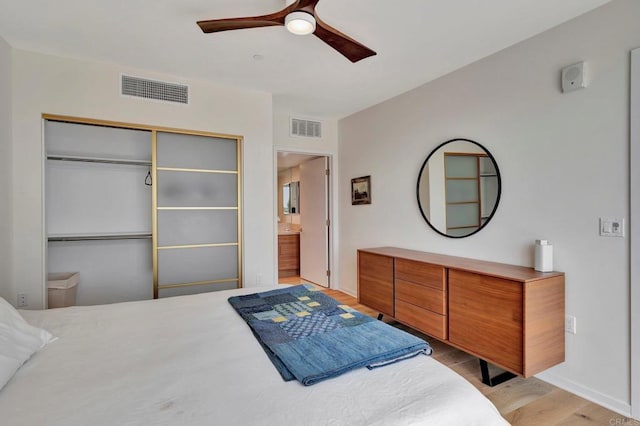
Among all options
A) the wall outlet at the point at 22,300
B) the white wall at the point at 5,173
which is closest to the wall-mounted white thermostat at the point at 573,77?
the white wall at the point at 5,173

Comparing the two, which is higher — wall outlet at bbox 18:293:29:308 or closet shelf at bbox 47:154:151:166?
closet shelf at bbox 47:154:151:166

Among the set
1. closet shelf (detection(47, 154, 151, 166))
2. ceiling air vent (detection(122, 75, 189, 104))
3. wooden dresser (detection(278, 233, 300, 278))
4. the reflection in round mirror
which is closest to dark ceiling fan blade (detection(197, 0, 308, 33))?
ceiling air vent (detection(122, 75, 189, 104))

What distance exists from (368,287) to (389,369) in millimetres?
2273

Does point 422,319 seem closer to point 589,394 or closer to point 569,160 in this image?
point 589,394

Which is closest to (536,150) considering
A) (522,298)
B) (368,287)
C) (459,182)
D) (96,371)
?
(459,182)

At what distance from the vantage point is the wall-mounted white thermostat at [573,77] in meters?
2.15

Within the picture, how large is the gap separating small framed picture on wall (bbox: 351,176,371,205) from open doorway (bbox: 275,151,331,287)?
53 centimetres

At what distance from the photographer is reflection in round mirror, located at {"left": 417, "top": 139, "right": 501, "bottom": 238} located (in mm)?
2771

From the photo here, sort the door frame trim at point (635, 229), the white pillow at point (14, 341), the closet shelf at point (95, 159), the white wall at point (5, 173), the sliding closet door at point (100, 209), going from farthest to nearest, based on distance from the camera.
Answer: the sliding closet door at point (100, 209) < the closet shelf at point (95, 159) < the white wall at point (5, 173) < the door frame trim at point (635, 229) < the white pillow at point (14, 341)

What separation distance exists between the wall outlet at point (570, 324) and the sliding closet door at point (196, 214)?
116 inches

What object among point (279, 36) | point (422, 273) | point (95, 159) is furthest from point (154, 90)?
point (422, 273)

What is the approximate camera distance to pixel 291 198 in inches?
268

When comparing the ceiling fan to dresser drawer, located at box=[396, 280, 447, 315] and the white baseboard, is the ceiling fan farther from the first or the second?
the white baseboard

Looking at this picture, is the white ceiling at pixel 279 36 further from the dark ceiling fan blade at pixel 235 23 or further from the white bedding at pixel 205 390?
the white bedding at pixel 205 390
